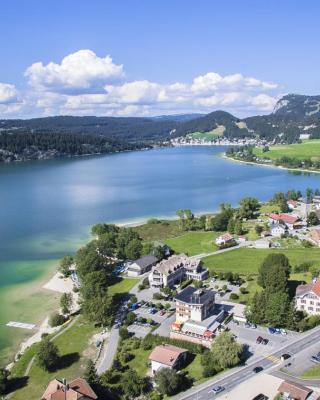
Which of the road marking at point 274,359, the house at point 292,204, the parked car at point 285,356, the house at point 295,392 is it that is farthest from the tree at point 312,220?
the house at point 295,392

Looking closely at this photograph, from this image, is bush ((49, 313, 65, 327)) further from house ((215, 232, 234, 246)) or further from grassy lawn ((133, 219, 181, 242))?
grassy lawn ((133, 219, 181, 242))

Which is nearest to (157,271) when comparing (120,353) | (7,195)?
(120,353)

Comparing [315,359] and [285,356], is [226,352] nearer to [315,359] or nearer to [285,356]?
[285,356]

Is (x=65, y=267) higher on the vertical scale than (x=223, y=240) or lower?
lower

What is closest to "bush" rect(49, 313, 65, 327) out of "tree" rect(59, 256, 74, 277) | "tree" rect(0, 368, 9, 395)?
"tree" rect(0, 368, 9, 395)

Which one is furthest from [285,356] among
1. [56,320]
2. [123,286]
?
[123,286]

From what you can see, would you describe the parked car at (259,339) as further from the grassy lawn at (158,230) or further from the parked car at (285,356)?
the grassy lawn at (158,230)
